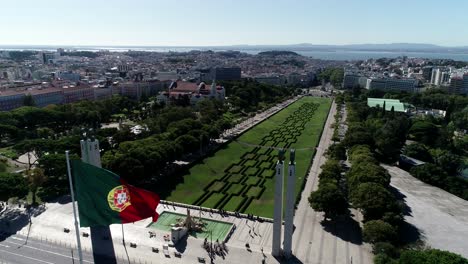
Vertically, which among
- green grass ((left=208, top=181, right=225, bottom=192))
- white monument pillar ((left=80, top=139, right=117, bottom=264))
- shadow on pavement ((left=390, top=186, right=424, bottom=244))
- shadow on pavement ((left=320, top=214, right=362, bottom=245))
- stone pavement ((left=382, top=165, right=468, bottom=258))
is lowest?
stone pavement ((left=382, top=165, right=468, bottom=258))

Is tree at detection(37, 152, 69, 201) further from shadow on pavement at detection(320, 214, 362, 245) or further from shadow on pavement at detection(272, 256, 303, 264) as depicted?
shadow on pavement at detection(320, 214, 362, 245)

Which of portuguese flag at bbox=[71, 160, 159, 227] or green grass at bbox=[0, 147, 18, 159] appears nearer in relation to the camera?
portuguese flag at bbox=[71, 160, 159, 227]

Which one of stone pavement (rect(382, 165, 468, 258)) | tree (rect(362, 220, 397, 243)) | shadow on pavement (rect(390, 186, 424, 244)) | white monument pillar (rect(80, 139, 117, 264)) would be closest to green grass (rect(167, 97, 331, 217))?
white monument pillar (rect(80, 139, 117, 264))

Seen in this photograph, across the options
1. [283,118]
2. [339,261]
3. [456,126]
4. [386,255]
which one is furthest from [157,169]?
[456,126]

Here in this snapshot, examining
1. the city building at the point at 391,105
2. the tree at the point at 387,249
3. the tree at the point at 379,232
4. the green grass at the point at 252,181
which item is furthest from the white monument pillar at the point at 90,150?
the city building at the point at 391,105

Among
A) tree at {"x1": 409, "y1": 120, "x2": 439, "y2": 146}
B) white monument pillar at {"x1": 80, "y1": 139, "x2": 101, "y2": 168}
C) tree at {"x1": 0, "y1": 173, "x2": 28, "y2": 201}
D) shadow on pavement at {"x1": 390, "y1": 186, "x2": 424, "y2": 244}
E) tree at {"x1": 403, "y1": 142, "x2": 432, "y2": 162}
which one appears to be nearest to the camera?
white monument pillar at {"x1": 80, "y1": 139, "x2": 101, "y2": 168}

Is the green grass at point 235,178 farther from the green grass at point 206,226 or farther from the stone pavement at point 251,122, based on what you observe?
the stone pavement at point 251,122

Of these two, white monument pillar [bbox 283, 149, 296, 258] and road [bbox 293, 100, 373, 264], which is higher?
white monument pillar [bbox 283, 149, 296, 258]

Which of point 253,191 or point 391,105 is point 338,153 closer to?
point 253,191
